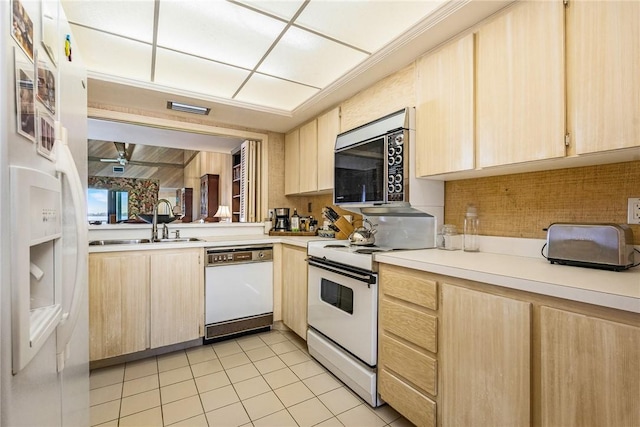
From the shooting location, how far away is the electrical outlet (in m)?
1.24

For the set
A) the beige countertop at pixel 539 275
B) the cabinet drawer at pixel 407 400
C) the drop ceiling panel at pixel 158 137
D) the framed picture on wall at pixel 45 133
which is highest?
the drop ceiling panel at pixel 158 137

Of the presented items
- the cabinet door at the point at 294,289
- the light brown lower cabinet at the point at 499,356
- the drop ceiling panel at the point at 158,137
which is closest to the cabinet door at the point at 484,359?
the light brown lower cabinet at the point at 499,356

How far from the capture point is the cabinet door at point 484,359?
1065 mm

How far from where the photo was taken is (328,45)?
198 centimetres

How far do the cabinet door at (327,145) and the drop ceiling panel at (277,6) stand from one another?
3.44 feet

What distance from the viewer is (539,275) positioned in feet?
3.63

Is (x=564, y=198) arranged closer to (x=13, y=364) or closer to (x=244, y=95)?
(x=13, y=364)

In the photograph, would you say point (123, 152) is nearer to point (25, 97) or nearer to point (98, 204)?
point (98, 204)

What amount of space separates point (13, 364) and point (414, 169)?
6.08 ft

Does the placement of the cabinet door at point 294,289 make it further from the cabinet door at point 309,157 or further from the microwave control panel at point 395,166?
the microwave control panel at point 395,166

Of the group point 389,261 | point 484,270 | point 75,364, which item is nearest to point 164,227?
point 75,364

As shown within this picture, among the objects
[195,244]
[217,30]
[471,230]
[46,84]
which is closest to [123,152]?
[195,244]

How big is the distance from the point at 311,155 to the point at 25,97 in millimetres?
2483

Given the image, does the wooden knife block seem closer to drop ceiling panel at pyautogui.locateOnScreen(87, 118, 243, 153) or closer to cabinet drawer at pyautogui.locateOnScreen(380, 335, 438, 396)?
cabinet drawer at pyautogui.locateOnScreen(380, 335, 438, 396)
